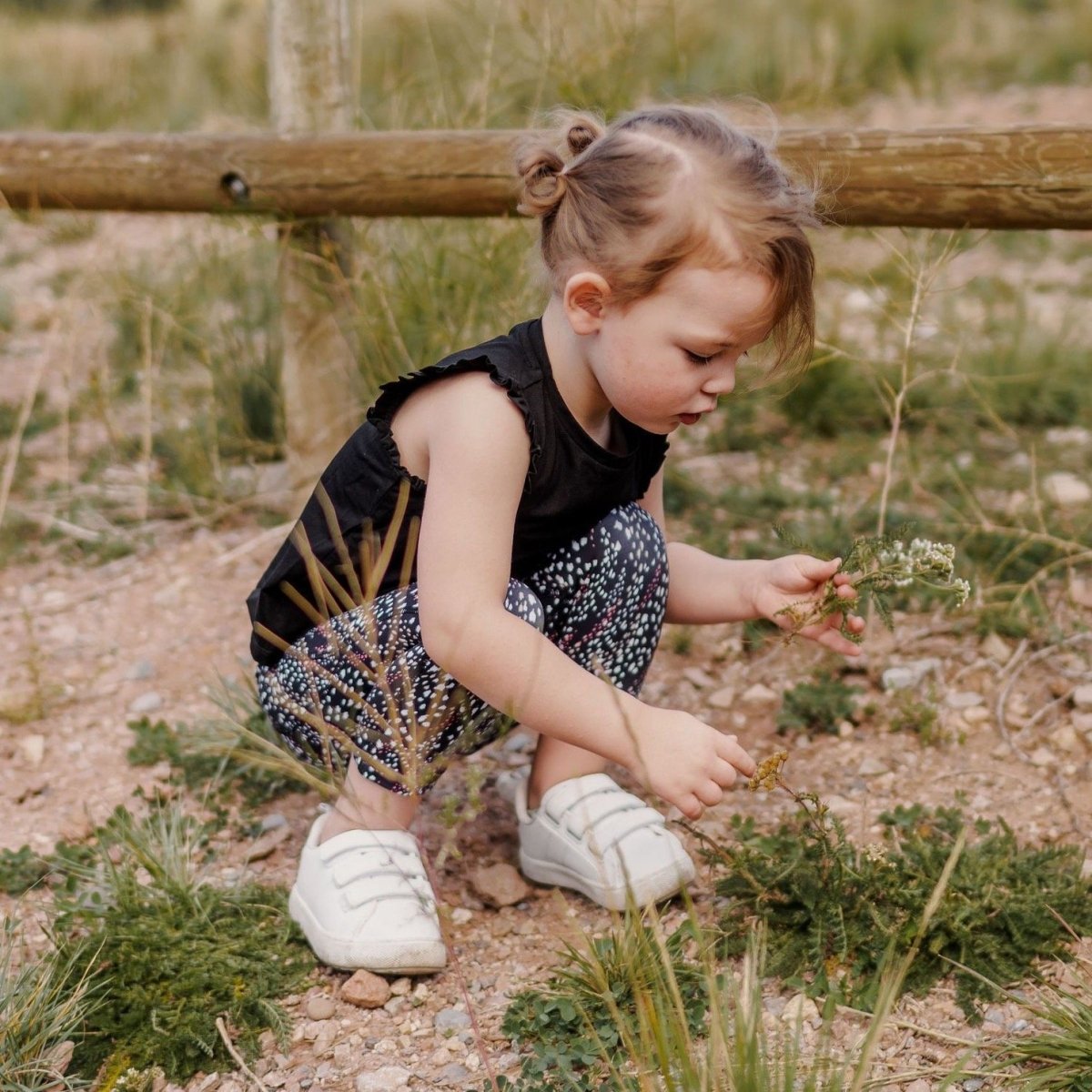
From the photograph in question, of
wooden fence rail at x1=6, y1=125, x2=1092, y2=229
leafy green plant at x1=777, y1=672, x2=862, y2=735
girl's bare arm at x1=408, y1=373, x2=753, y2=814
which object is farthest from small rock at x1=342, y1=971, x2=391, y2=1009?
wooden fence rail at x1=6, y1=125, x2=1092, y2=229

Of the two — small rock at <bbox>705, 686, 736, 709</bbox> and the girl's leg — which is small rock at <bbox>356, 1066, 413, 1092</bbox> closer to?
the girl's leg

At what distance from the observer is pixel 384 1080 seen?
1.76 m

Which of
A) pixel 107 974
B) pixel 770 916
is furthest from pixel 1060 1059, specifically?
pixel 107 974

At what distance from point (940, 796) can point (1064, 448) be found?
168cm

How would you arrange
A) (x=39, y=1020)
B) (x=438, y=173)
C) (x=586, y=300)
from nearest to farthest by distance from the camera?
(x=39, y=1020), (x=586, y=300), (x=438, y=173)

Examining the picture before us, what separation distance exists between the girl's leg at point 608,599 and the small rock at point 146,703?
1019 mm

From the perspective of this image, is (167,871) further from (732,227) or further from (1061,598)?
(1061,598)

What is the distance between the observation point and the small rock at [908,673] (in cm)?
266

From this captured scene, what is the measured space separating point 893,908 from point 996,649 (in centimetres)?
102

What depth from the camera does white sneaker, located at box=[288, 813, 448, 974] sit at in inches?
76.0

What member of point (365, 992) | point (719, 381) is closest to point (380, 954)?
point (365, 992)

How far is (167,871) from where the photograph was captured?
6.64 feet

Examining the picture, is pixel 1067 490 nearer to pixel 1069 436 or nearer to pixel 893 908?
pixel 1069 436

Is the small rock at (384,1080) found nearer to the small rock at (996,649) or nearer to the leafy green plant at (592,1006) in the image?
the leafy green plant at (592,1006)
